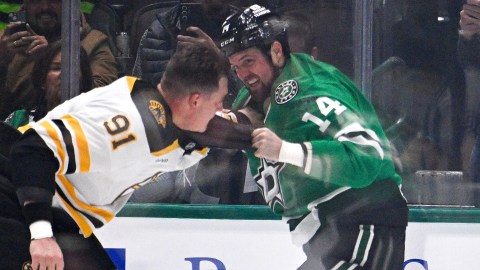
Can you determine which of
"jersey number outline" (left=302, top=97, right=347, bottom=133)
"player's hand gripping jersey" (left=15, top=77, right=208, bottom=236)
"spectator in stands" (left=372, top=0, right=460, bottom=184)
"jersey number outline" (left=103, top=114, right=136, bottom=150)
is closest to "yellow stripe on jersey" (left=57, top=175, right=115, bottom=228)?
"player's hand gripping jersey" (left=15, top=77, right=208, bottom=236)

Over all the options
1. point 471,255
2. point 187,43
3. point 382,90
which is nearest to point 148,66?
point 187,43

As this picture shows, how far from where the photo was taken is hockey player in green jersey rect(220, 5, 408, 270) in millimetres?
2824

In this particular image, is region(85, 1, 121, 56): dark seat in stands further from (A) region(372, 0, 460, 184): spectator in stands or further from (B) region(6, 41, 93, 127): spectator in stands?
(A) region(372, 0, 460, 184): spectator in stands

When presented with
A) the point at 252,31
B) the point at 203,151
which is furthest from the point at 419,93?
the point at 203,151

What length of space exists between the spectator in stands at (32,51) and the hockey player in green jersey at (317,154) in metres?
0.43

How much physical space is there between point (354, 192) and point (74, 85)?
1.06 meters

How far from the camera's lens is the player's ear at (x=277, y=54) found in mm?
2857

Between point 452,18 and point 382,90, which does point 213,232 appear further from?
point 452,18

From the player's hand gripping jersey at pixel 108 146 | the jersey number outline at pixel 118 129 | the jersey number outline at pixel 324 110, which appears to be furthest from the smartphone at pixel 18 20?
the jersey number outline at pixel 324 110

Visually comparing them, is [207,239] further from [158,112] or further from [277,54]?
[277,54]

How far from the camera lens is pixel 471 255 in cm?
292

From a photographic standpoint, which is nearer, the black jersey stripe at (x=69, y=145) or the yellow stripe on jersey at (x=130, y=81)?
the black jersey stripe at (x=69, y=145)

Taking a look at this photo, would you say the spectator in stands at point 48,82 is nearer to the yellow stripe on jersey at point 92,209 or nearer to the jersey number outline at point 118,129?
the jersey number outline at point 118,129

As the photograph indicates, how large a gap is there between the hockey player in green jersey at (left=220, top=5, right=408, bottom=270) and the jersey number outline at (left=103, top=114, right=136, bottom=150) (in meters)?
0.39
